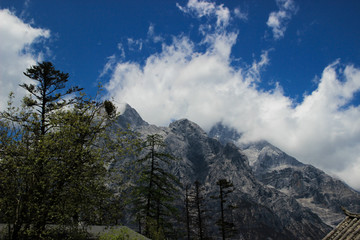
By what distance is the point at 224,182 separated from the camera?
110ft

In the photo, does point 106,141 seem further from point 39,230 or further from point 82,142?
point 39,230

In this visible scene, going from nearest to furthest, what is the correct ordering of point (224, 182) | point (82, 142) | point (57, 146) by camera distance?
point (57, 146), point (82, 142), point (224, 182)

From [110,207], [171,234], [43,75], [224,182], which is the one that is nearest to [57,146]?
[110,207]

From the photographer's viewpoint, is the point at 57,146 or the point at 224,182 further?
the point at 224,182

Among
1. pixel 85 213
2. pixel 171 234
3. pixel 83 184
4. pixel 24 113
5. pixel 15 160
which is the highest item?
pixel 24 113

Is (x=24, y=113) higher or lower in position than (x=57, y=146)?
higher

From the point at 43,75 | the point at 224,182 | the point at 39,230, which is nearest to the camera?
the point at 39,230

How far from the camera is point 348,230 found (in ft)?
47.5

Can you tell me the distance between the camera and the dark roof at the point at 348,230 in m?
13.8

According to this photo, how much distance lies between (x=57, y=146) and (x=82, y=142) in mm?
1384

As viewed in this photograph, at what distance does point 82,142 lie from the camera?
1360cm

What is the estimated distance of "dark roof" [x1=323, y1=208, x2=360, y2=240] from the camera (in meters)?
13.8

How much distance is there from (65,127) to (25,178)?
10.2ft

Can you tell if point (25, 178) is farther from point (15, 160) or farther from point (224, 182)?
point (224, 182)
